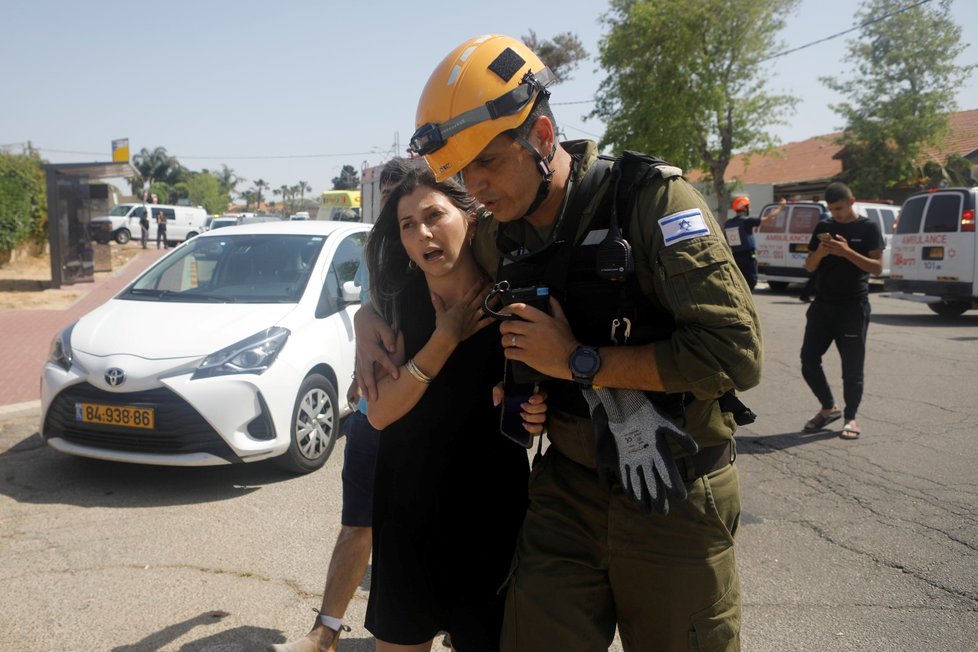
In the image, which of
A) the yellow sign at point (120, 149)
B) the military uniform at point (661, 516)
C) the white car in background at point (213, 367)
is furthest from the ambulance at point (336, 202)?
the military uniform at point (661, 516)

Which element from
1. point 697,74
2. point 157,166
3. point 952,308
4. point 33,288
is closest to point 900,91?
point 697,74

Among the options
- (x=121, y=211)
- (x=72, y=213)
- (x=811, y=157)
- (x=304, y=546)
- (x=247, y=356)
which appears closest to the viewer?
(x=304, y=546)

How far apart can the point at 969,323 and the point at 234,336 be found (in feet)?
41.0

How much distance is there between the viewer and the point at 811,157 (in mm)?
40969

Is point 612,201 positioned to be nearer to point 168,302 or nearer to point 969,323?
point 168,302

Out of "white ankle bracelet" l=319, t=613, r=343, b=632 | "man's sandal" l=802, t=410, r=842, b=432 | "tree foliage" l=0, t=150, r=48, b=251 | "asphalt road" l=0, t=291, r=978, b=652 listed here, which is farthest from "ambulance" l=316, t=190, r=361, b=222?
"white ankle bracelet" l=319, t=613, r=343, b=632

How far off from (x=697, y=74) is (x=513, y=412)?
2955 cm

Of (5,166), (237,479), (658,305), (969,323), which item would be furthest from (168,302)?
(5,166)

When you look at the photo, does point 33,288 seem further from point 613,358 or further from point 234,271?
point 613,358

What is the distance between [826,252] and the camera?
19.9ft

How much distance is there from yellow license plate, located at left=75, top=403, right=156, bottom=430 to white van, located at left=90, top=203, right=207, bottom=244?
33.1 meters

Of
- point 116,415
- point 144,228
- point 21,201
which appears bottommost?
point 116,415

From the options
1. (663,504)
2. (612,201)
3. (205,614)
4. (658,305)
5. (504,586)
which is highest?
(612,201)

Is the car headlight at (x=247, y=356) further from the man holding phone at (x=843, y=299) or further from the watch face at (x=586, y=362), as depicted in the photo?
the man holding phone at (x=843, y=299)
